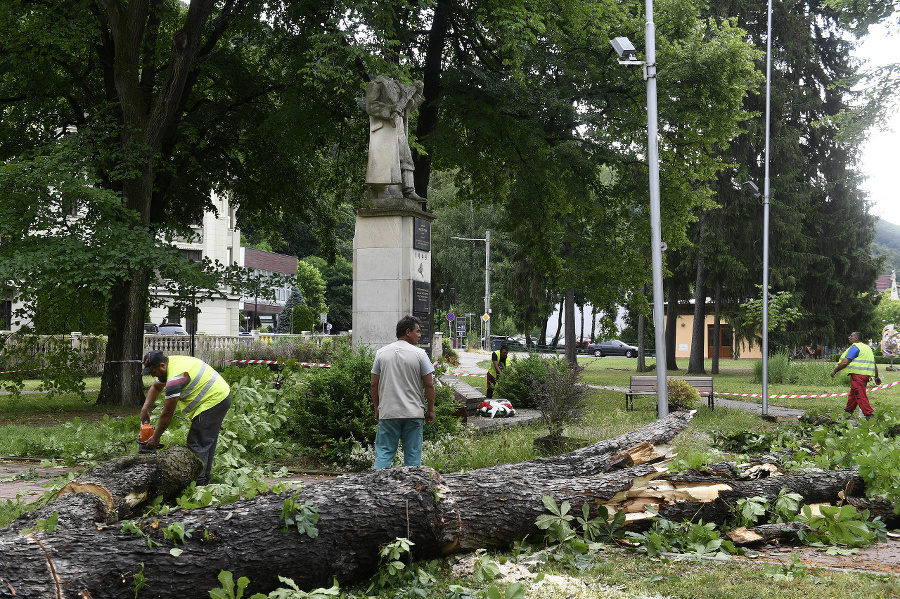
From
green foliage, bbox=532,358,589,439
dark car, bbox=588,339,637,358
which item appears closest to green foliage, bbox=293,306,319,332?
dark car, bbox=588,339,637,358

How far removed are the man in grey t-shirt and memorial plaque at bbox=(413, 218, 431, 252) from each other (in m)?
4.70

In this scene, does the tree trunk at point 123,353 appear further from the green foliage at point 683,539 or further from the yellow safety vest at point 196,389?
the green foliage at point 683,539

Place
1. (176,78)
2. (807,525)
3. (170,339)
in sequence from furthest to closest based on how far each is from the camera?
1. (170,339)
2. (176,78)
3. (807,525)

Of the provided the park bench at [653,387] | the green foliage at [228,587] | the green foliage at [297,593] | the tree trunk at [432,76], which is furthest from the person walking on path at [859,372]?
the green foliage at [228,587]

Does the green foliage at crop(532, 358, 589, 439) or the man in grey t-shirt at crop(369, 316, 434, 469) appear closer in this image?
the man in grey t-shirt at crop(369, 316, 434, 469)

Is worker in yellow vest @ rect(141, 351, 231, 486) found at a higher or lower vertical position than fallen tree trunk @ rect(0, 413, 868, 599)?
higher

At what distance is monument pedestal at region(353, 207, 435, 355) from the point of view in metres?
11.4

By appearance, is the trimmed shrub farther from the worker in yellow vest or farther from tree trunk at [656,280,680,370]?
tree trunk at [656,280,680,370]

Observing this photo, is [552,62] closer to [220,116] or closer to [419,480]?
[220,116]

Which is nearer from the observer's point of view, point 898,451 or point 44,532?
point 44,532

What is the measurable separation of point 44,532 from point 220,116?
14.7 m

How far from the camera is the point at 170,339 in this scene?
31125 millimetres

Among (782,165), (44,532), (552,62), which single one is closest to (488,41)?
(552,62)

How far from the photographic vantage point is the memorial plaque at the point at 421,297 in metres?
11.5
